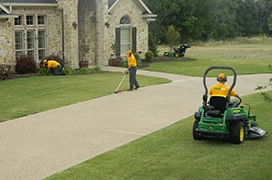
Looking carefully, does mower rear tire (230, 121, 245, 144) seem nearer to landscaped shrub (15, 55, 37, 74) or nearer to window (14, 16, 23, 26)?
landscaped shrub (15, 55, 37, 74)

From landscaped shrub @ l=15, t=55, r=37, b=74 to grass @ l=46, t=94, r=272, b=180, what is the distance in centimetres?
1393

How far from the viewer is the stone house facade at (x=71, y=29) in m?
24.8

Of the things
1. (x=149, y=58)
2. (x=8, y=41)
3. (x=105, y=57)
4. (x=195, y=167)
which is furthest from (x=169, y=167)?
(x=149, y=58)

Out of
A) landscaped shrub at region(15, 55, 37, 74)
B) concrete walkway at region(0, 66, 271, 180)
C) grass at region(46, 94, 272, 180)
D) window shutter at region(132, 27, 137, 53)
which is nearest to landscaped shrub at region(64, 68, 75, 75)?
landscaped shrub at region(15, 55, 37, 74)

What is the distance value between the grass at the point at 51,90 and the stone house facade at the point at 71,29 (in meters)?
3.10

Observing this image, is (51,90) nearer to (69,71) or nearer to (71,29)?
(69,71)

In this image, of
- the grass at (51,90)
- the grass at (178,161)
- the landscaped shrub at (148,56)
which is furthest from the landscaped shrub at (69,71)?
the grass at (178,161)

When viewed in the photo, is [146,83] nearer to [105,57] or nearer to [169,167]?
[105,57]

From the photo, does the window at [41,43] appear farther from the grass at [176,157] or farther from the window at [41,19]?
the grass at [176,157]

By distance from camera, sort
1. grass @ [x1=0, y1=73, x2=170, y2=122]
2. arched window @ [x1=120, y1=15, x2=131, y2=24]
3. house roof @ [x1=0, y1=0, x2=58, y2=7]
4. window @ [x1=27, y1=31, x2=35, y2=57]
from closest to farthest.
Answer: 1. grass @ [x1=0, y1=73, x2=170, y2=122]
2. house roof @ [x1=0, y1=0, x2=58, y2=7]
3. window @ [x1=27, y1=31, x2=35, y2=57]
4. arched window @ [x1=120, y1=15, x2=131, y2=24]

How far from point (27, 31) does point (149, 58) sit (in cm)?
953

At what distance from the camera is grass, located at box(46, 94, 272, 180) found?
364 inches

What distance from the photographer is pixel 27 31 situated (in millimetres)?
25797

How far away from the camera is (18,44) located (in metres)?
25.5
